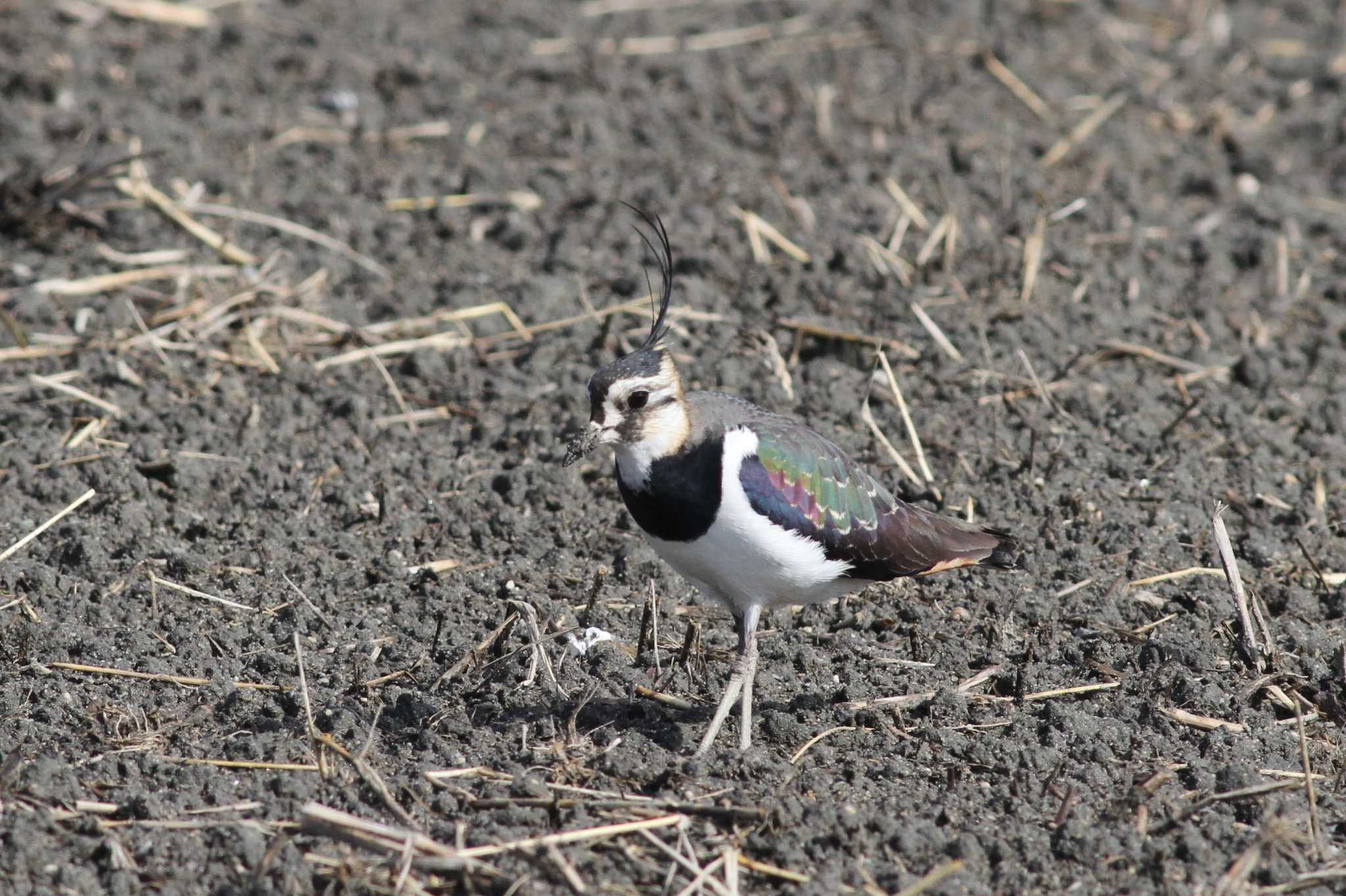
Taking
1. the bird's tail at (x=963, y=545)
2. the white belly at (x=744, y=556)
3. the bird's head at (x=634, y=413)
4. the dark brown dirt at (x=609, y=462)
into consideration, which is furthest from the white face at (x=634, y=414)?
the bird's tail at (x=963, y=545)

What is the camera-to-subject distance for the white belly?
5.30 m

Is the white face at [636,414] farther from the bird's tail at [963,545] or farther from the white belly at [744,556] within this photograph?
the bird's tail at [963,545]

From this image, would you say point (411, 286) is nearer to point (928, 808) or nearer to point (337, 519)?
point (337, 519)

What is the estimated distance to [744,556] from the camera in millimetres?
5320

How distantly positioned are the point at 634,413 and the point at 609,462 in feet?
5.32

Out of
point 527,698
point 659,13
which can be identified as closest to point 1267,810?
point 527,698

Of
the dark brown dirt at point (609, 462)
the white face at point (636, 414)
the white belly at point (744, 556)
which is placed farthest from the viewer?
the white face at point (636, 414)

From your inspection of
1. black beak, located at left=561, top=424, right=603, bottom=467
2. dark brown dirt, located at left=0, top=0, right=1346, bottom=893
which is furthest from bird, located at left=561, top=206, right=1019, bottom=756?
dark brown dirt, located at left=0, top=0, right=1346, bottom=893

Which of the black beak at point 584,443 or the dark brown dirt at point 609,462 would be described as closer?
the dark brown dirt at point 609,462

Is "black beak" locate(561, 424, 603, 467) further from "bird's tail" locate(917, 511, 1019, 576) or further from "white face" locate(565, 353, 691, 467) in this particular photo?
"bird's tail" locate(917, 511, 1019, 576)

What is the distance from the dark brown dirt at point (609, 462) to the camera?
4.99 metres

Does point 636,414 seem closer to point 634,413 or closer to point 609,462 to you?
point 634,413

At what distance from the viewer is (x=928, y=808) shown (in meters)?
5.08

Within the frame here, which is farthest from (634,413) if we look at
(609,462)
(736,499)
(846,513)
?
(609,462)
